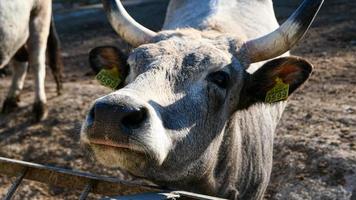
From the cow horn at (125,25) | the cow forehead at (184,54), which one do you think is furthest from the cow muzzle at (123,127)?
the cow horn at (125,25)

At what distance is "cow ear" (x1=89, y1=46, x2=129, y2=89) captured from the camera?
381cm

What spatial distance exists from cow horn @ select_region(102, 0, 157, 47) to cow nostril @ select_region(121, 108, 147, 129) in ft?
3.93

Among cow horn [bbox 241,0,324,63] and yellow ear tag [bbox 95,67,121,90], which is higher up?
cow horn [bbox 241,0,324,63]

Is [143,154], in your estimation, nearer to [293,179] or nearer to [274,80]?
[274,80]

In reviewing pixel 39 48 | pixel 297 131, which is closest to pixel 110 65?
pixel 297 131

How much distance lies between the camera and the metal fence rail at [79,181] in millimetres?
3018

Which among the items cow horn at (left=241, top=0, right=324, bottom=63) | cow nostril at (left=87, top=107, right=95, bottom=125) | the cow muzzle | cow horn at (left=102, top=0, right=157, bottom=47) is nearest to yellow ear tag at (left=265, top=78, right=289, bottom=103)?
cow horn at (left=241, top=0, right=324, bottom=63)

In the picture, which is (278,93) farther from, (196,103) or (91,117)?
(91,117)

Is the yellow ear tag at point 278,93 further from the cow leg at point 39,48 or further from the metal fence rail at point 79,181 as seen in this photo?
the cow leg at point 39,48

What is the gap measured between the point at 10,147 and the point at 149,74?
382 cm

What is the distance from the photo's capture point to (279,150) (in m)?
5.59

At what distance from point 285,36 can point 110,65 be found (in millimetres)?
1122

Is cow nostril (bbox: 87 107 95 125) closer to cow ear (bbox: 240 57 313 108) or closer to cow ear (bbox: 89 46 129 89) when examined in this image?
cow ear (bbox: 89 46 129 89)

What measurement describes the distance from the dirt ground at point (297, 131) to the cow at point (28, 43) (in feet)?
0.62
